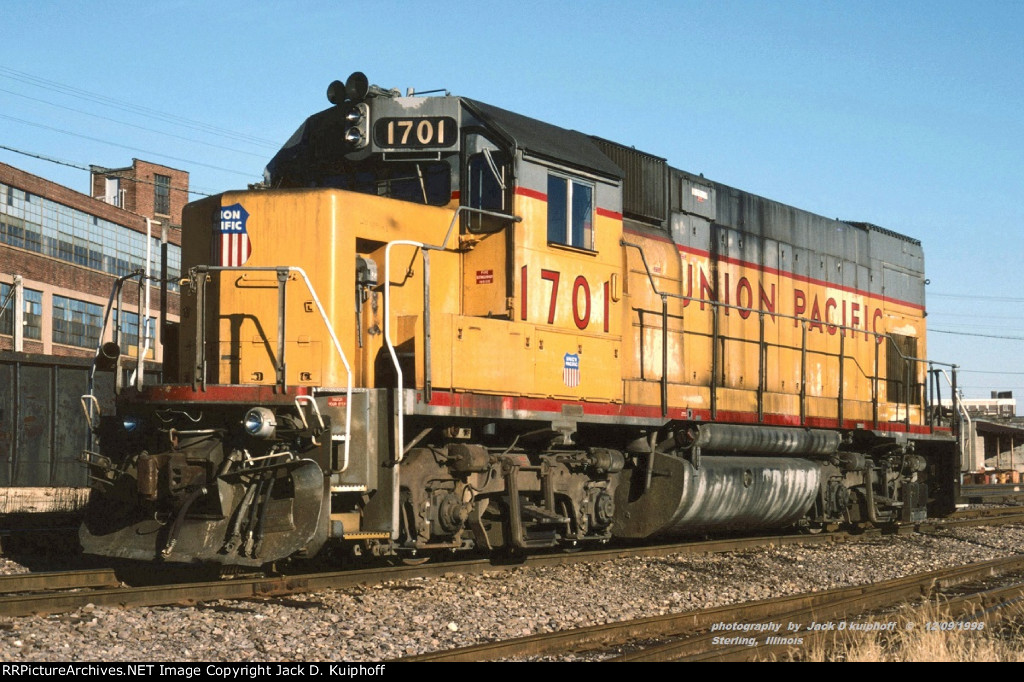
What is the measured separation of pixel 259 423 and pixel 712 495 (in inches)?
217

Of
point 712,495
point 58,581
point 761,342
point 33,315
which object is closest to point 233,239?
point 58,581

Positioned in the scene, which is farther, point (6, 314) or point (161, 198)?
point (161, 198)

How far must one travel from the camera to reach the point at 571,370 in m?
9.98

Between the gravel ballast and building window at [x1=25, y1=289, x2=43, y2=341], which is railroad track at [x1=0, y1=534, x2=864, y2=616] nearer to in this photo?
the gravel ballast

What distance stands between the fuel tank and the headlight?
4.41m

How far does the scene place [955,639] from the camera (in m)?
6.93

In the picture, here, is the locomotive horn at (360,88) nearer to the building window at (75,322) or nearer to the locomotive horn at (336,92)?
the locomotive horn at (336,92)

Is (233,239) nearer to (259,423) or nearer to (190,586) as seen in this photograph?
(259,423)

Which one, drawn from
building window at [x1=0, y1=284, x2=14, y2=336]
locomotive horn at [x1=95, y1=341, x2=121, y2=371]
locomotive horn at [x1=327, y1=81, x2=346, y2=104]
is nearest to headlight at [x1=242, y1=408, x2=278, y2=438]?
locomotive horn at [x1=95, y1=341, x2=121, y2=371]

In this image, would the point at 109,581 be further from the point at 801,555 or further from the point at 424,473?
the point at 801,555

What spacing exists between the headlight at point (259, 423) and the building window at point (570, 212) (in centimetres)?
312

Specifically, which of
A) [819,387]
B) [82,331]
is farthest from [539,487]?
[82,331]

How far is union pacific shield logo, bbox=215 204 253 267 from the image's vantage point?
8.81 m
